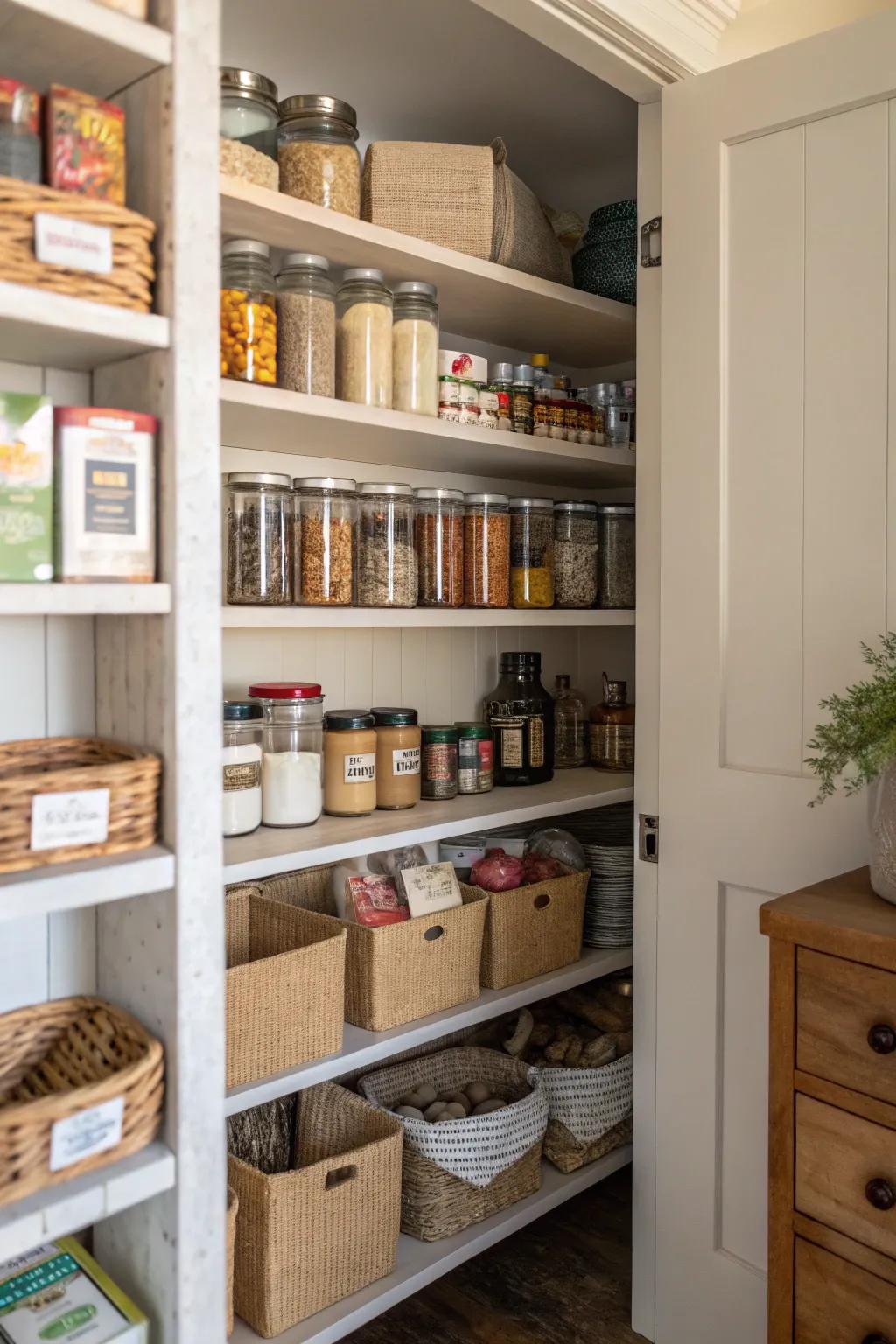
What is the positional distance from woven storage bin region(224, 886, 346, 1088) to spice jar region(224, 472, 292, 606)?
0.55 meters

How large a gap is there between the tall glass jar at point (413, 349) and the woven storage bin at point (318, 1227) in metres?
1.25

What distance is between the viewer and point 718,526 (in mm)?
1800

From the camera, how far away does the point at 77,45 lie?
3.80ft

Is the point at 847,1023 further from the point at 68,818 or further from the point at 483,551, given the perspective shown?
the point at 483,551

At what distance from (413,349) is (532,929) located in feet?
3.70

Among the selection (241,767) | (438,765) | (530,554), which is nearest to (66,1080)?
(241,767)

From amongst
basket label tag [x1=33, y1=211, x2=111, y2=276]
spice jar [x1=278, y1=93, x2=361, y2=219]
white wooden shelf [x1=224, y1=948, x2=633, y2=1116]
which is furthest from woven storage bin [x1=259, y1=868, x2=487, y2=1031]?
spice jar [x1=278, y1=93, x2=361, y2=219]

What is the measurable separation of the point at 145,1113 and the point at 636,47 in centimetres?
180

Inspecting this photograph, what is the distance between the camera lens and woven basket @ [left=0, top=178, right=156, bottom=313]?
106 cm

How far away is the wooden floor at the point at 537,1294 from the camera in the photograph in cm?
194

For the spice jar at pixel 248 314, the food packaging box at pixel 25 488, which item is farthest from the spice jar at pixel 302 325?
the food packaging box at pixel 25 488

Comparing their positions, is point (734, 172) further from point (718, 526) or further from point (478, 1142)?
point (478, 1142)

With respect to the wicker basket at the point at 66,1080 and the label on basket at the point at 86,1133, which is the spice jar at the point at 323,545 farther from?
the label on basket at the point at 86,1133

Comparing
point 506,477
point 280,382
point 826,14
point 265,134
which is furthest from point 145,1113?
point 826,14
